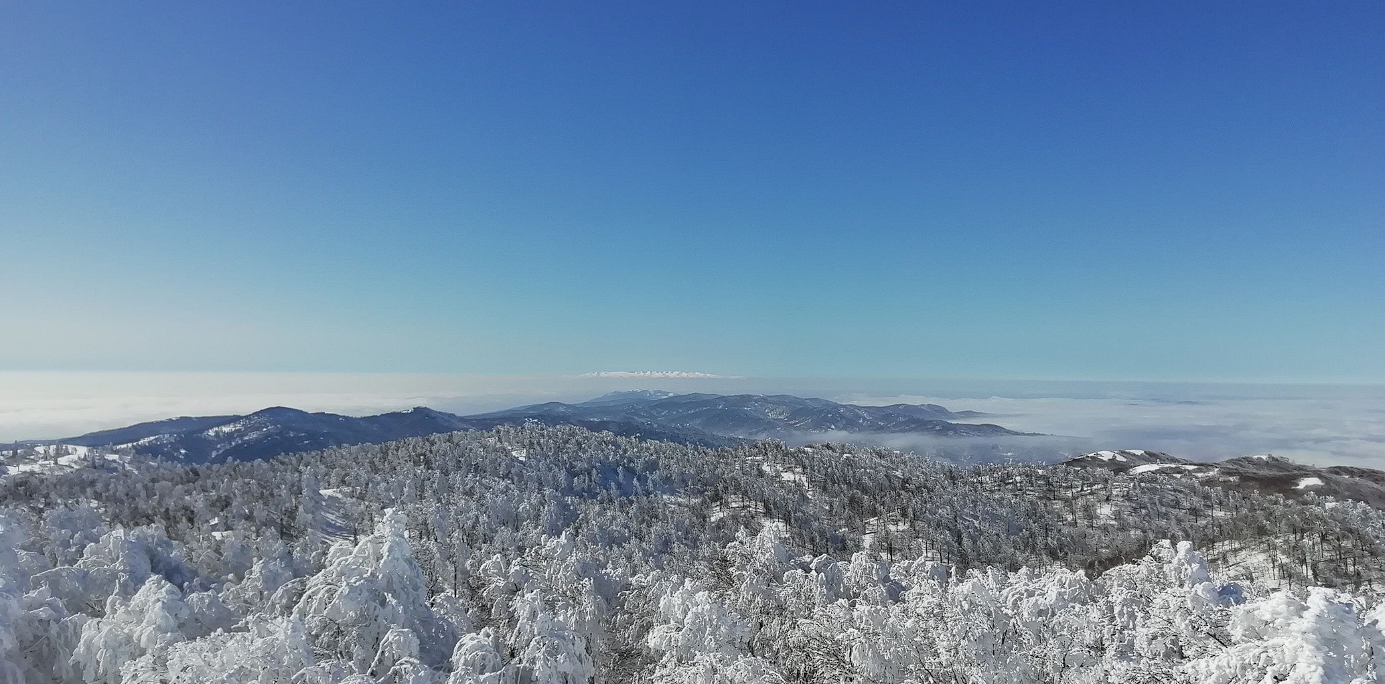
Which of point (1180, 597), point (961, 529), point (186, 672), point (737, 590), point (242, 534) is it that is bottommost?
point (961, 529)

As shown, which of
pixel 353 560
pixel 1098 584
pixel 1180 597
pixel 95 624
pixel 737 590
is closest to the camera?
pixel 1180 597

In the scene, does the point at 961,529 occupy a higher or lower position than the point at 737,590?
lower

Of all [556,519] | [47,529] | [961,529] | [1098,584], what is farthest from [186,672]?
[961,529]

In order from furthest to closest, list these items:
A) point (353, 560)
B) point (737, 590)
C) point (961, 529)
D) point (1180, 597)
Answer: point (961, 529) < point (737, 590) < point (353, 560) < point (1180, 597)

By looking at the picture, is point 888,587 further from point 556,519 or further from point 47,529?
point 556,519

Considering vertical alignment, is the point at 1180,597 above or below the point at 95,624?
above

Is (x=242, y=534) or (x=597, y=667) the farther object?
(x=242, y=534)

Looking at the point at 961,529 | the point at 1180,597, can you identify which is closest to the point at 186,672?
the point at 1180,597

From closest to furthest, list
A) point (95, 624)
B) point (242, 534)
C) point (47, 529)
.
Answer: point (95, 624) → point (47, 529) → point (242, 534)

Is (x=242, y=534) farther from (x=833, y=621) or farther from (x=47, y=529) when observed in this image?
(x=833, y=621)
